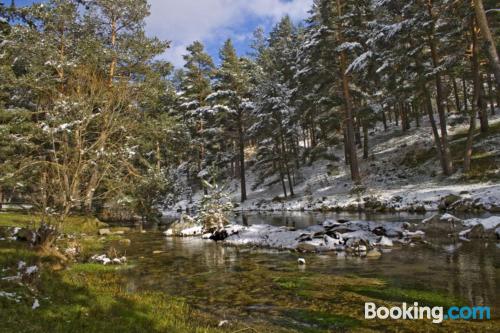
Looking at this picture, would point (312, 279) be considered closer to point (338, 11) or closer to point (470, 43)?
point (470, 43)

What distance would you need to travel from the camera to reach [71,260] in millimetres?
13500

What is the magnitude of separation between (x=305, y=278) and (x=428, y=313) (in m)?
3.77

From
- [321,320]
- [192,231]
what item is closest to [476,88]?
[192,231]

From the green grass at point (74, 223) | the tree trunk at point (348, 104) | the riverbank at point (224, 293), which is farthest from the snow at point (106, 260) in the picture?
the tree trunk at point (348, 104)

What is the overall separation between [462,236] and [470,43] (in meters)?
16.9

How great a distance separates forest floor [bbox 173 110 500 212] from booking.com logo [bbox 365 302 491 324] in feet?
49.6

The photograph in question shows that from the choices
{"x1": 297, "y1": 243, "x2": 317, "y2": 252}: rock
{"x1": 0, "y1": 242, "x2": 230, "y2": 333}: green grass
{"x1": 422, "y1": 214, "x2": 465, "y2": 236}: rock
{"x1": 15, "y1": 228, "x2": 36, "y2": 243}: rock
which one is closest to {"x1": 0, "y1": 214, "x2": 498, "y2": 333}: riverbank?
{"x1": 0, "y1": 242, "x2": 230, "y2": 333}: green grass

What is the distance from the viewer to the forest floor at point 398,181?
78.6 ft

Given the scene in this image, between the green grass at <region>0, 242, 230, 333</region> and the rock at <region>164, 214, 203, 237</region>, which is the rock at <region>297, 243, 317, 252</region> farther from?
the rock at <region>164, 214, 203, 237</region>

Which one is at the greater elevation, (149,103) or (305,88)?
(305,88)

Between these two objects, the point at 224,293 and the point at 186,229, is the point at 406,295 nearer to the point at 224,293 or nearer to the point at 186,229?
the point at 224,293

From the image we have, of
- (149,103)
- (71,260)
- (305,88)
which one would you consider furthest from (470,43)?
(71,260)

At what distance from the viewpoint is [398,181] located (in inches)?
1222

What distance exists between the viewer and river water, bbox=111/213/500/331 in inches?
307
